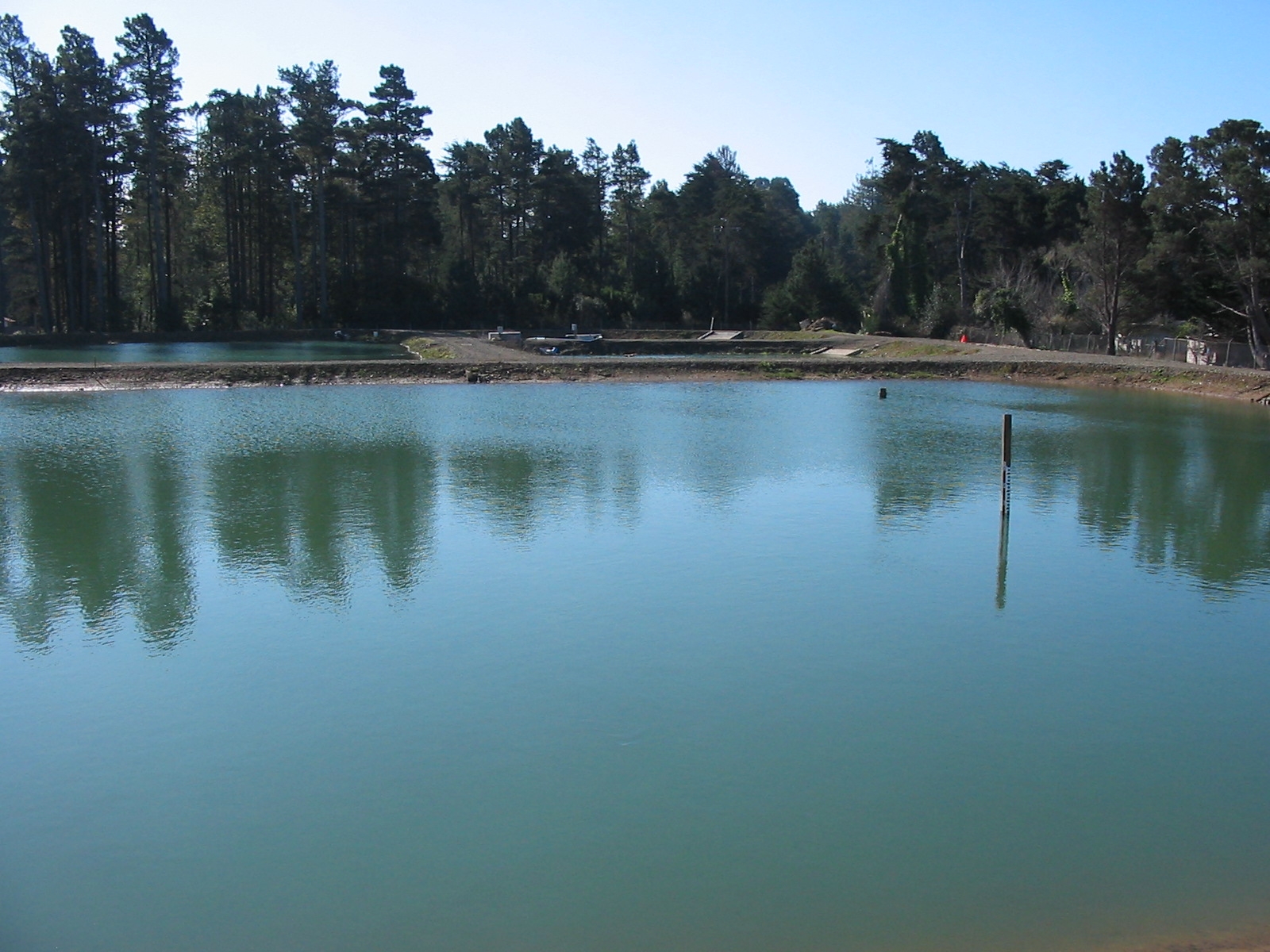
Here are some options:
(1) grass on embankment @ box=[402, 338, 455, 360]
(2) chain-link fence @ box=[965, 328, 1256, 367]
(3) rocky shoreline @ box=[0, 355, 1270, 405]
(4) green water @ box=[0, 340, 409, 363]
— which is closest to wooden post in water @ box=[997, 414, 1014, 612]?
(3) rocky shoreline @ box=[0, 355, 1270, 405]

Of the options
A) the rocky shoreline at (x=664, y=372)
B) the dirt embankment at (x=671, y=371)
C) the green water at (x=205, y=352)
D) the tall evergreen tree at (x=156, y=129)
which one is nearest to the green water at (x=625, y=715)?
the rocky shoreline at (x=664, y=372)

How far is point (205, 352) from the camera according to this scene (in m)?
49.1

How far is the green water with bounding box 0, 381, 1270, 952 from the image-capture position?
6008mm

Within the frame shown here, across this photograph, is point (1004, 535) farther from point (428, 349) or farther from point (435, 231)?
point (435, 231)

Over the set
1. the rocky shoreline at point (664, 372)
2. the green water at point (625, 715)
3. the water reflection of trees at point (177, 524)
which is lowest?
the green water at point (625, 715)

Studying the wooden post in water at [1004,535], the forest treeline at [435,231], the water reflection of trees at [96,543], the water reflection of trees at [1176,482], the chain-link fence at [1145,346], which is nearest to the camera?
the water reflection of trees at [96,543]

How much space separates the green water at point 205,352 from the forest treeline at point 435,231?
237 inches

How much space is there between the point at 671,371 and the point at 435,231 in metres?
30.0

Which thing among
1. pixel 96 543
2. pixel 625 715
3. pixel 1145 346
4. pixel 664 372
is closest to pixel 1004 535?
pixel 625 715

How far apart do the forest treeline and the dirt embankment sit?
175 inches

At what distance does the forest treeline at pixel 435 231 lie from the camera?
52688 millimetres

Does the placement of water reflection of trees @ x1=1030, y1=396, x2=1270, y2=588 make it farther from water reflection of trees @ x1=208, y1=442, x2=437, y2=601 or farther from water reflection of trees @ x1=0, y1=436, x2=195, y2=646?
water reflection of trees @ x1=0, y1=436, x2=195, y2=646

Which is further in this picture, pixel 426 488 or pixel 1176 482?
pixel 1176 482

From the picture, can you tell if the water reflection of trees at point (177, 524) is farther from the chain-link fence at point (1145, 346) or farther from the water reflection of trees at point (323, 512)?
the chain-link fence at point (1145, 346)
